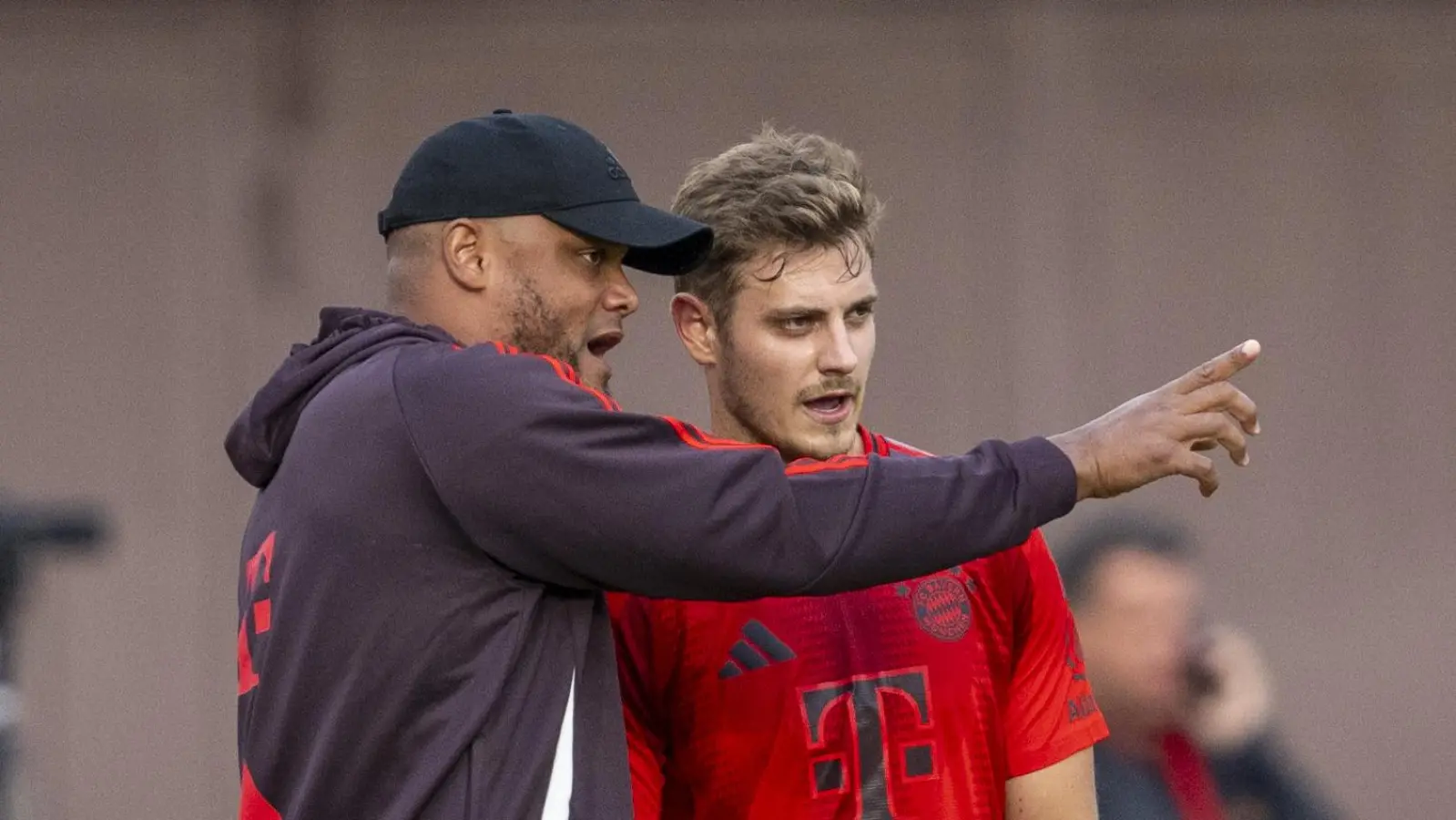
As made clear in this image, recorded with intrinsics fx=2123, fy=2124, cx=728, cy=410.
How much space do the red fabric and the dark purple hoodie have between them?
78.1 inches

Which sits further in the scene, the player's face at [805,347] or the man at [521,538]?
the player's face at [805,347]

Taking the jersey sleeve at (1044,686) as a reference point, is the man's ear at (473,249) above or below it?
above

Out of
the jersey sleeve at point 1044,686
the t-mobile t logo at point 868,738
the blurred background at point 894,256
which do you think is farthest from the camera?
the blurred background at point 894,256

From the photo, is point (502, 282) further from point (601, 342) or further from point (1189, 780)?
point (1189, 780)

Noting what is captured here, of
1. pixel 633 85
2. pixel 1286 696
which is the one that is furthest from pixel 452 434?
pixel 1286 696

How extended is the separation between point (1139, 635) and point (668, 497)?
7.66ft

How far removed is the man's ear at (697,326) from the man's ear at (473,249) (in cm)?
58

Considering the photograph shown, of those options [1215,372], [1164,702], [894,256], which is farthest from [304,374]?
[894,256]

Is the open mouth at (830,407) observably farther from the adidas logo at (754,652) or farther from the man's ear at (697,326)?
the adidas logo at (754,652)

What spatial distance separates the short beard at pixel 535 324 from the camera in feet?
9.27

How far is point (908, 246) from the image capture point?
5914mm

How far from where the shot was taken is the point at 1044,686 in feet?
10.3

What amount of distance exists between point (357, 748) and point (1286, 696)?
382 centimetres

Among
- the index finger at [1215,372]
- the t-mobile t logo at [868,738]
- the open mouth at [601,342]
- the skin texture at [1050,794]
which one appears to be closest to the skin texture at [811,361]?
the skin texture at [1050,794]
